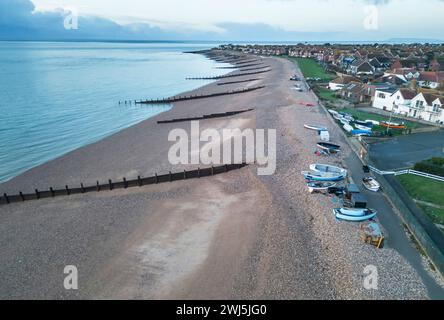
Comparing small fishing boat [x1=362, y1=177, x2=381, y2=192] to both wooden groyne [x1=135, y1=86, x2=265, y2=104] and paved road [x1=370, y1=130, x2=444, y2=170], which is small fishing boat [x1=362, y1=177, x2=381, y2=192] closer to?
paved road [x1=370, y1=130, x2=444, y2=170]

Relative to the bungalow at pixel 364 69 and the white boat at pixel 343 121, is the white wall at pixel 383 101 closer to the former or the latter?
the white boat at pixel 343 121

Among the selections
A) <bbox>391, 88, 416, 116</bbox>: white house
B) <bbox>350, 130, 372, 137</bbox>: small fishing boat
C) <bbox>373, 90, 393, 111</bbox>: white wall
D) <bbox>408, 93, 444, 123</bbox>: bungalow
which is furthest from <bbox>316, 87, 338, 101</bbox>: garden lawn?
<bbox>350, 130, 372, 137</bbox>: small fishing boat

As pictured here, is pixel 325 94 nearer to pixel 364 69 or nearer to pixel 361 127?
pixel 361 127

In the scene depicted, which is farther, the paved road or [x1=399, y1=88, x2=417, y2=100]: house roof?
[x1=399, y1=88, x2=417, y2=100]: house roof

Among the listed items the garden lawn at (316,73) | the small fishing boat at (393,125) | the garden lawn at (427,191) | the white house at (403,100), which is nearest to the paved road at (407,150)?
the small fishing boat at (393,125)

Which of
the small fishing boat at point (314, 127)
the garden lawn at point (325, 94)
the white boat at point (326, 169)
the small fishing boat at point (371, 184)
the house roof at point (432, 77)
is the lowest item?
the small fishing boat at point (371, 184)

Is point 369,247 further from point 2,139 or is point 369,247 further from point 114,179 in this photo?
point 2,139
